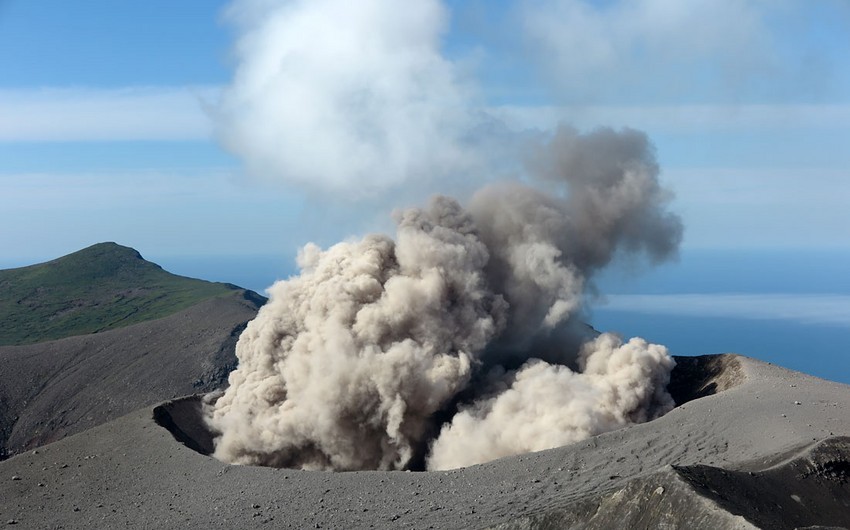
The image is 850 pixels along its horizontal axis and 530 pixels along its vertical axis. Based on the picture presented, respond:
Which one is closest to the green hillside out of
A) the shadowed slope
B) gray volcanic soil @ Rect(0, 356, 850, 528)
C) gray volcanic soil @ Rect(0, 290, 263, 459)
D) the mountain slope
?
the mountain slope

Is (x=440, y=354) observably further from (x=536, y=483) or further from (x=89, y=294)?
(x=89, y=294)

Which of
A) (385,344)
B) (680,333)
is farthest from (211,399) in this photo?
(680,333)

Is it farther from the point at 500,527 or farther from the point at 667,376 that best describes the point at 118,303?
the point at 500,527

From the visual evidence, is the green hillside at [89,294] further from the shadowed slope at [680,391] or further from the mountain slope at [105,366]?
the shadowed slope at [680,391]

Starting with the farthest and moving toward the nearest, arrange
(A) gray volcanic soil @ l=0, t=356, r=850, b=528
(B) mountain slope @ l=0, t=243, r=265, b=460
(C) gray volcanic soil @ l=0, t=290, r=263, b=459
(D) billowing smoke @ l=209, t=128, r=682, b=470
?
(B) mountain slope @ l=0, t=243, r=265, b=460, (C) gray volcanic soil @ l=0, t=290, r=263, b=459, (D) billowing smoke @ l=209, t=128, r=682, b=470, (A) gray volcanic soil @ l=0, t=356, r=850, b=528

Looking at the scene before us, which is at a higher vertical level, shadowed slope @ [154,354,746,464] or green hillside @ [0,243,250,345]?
green hillside @ [0,243,250,345]

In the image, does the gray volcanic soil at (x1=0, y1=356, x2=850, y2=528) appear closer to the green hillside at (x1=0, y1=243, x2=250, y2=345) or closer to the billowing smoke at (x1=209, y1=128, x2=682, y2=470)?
the billowing smoke at (x1=209, y1=128, x2=682, y2=470)
